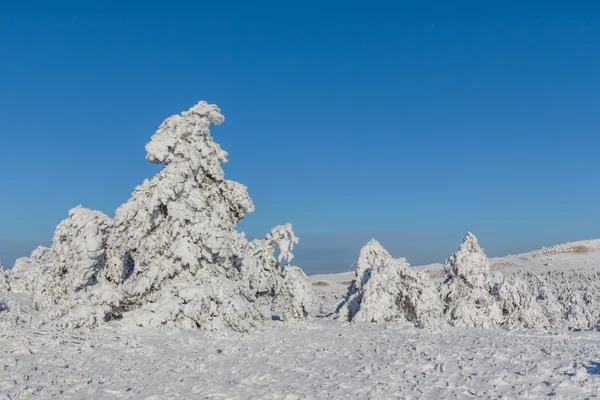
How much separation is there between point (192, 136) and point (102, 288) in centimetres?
602

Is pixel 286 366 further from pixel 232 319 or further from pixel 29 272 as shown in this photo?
pixel 29 272

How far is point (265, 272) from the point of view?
1936cm

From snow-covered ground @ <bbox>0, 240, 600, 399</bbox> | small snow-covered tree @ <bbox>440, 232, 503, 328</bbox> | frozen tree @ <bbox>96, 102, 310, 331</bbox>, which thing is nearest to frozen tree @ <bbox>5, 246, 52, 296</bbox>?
frozen tree @ <bbox>96, 102, 310, 331</bbox>

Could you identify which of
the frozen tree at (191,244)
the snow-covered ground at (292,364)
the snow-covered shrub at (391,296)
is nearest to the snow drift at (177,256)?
the frozen tree at (191,244)

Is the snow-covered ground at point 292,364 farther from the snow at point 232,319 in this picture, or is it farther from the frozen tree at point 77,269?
the frozen tree at point 77,269

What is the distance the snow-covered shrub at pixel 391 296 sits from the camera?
758 inches

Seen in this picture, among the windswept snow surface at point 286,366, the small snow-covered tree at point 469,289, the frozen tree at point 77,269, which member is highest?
the frozen tree at point 77,269

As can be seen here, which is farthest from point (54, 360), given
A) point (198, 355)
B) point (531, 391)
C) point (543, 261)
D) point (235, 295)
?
point (543, 261)

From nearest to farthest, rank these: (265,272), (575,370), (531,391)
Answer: (531,391) < (575,370) < (265,272)

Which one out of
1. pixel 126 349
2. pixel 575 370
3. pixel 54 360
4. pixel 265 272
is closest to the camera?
pixel 575 370

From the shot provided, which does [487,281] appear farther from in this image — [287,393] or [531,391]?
[287,393]

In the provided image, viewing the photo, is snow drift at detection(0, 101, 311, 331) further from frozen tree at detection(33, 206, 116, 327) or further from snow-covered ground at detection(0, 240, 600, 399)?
snow-covered ground at detection(0, 240, 600, 399)

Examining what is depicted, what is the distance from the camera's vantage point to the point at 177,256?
1670 cm

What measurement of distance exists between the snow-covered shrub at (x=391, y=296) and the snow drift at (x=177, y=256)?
8.39 feet
